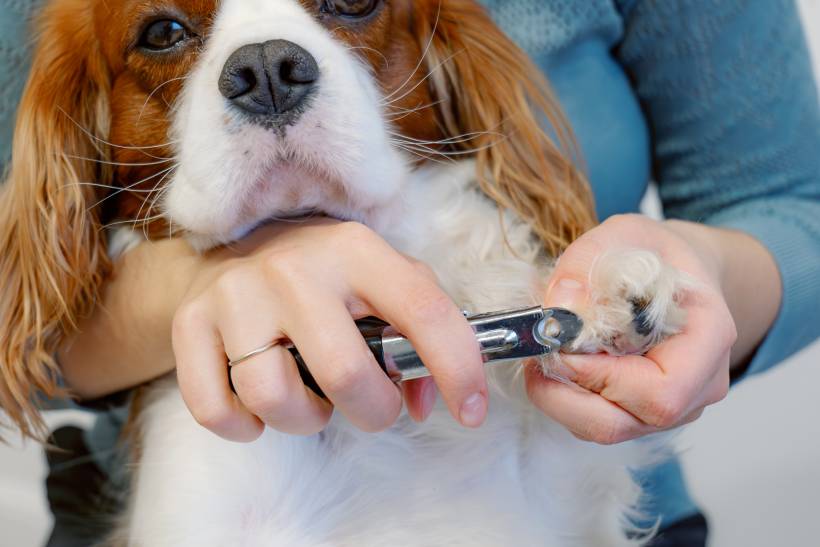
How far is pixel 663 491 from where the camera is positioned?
1.27 m

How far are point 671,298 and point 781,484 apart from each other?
3.37 feet

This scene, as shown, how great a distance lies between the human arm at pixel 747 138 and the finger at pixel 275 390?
589 mm

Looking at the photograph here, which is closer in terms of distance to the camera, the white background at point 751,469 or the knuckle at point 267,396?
the knuckle at point 267,396

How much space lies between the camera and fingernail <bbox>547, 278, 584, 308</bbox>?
696 millimetres

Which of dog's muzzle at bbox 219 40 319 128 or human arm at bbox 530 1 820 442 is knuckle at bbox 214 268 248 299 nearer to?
dog's muzzle at bbox 219 40 319 128

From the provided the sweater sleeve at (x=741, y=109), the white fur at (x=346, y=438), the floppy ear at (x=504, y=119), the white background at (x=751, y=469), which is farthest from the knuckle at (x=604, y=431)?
the white background at (x=751, y=469)

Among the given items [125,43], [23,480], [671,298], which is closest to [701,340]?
[671,298]

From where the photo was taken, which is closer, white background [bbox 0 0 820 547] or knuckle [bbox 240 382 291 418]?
knuckle [bbox 240 382 291 418]

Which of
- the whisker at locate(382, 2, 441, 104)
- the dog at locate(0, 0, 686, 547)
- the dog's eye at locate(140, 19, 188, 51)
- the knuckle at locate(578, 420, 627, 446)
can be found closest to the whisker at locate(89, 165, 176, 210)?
the dog at locate(0, 0, 686, 547)

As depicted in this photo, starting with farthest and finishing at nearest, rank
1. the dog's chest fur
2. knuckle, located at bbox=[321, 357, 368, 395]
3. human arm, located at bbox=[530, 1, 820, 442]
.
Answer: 1. human arm, located at bbox=[530, 1, 820, 442]
2. the dog's chest fur
3. knuckle, located at bbox=[321, 357, 368, 395]

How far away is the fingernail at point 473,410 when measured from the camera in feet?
2.10

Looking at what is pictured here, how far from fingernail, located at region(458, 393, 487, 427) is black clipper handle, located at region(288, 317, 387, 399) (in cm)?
7

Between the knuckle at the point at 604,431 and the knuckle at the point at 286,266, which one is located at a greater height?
the knuckle at the point at 286,266

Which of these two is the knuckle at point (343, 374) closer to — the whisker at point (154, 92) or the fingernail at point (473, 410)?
the fingernail at point (473, 410)
